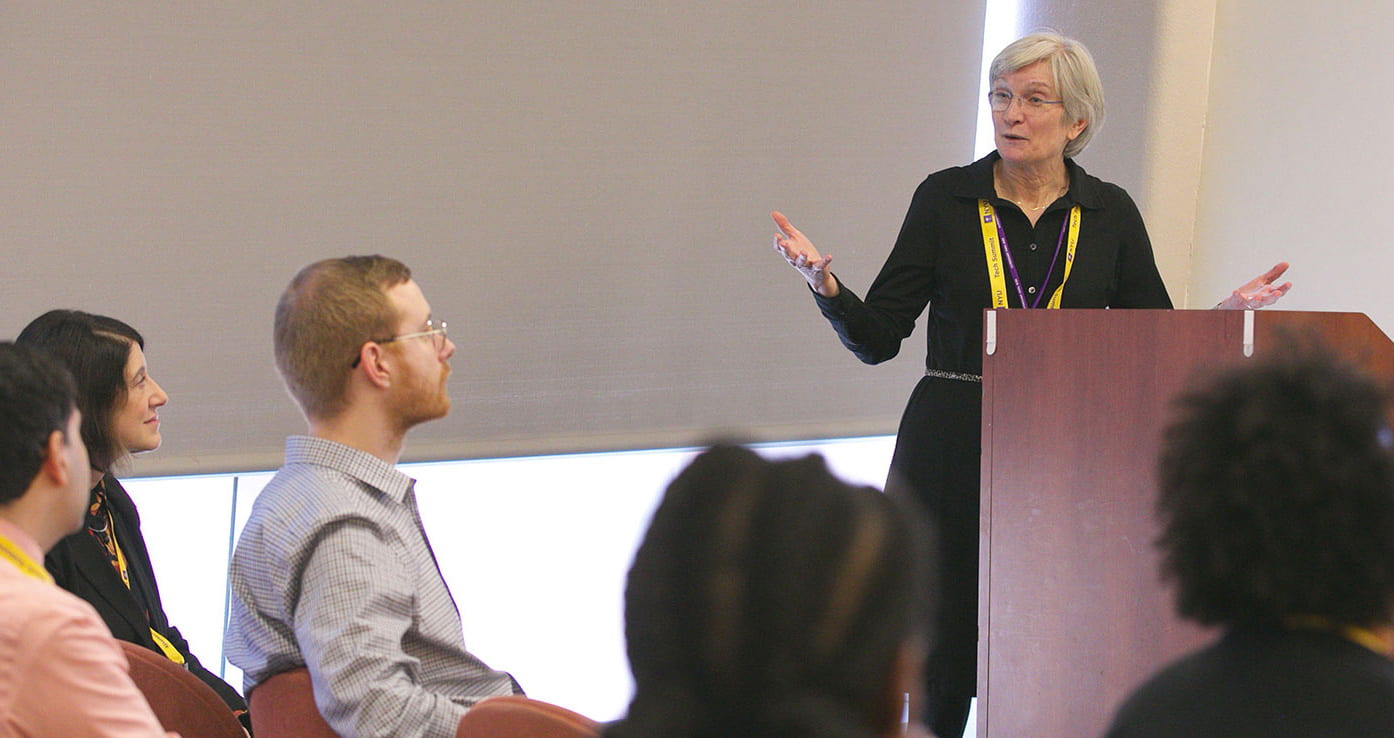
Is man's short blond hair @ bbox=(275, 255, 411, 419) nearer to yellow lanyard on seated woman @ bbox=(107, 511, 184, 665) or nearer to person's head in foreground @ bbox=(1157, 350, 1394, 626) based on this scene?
yellow lanyard on seated woman @ bbox=(107, 511, 184, 665)

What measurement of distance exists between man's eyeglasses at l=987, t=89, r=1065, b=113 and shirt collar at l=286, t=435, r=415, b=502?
158 centimetres

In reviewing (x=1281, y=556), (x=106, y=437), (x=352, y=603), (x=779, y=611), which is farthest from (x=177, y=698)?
(x=1281, y=556)

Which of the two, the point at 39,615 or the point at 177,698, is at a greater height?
the point at 39,615

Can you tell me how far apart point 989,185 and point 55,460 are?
→ 198 centimetres

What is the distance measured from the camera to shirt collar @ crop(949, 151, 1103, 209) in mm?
2865

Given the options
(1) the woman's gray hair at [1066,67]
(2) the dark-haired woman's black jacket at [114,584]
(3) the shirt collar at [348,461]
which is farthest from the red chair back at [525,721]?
(1) the woman's gray hair at [1066,67]

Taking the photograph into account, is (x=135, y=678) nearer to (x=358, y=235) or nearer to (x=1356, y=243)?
(x=358, y=235)

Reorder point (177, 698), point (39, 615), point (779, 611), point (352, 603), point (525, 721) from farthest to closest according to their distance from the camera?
point (177, 698) < point (352, 603) < point (525, 721) < point (39, 615) < point (779, 611)

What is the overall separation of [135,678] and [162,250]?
1693 millimetres

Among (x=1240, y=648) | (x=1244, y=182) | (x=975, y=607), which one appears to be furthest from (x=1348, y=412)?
(x=1244, y=182)

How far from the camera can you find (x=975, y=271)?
2.84 meters

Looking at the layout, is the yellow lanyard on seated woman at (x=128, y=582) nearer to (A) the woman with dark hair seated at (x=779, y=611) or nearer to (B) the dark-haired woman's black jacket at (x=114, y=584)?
(B) the dark-haired woman's black jacket at (x=114, y=584)

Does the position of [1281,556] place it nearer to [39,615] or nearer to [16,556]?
[39,615]

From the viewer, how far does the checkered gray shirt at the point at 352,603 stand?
65.2 inches
